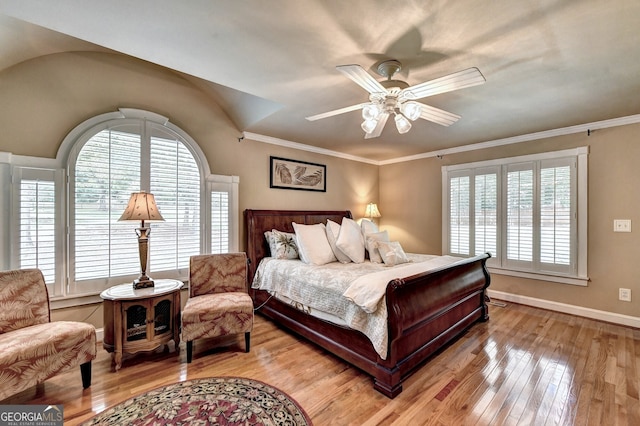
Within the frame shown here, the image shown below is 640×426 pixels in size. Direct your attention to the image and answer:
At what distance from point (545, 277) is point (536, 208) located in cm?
95

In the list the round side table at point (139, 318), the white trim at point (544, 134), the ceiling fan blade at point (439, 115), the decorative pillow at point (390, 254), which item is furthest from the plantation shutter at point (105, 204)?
the white trim at point (544, 134)


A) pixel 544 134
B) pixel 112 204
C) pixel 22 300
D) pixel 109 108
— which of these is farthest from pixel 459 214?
pixel 22 300

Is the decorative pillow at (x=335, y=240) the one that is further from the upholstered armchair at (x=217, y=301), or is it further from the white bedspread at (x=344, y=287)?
the upholstered armchair at (x=217, y=301)

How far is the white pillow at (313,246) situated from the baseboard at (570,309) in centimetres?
280

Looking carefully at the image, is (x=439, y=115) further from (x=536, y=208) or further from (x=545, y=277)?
(x=545, y=277)

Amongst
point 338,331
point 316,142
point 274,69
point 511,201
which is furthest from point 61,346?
point 511,201

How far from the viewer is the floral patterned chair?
164 cm

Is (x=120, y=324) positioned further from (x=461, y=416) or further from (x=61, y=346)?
(x=461, y=416)

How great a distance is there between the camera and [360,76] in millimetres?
1730

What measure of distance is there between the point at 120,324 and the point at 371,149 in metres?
4.10

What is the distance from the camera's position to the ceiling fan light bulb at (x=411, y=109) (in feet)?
6.55

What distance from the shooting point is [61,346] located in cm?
184

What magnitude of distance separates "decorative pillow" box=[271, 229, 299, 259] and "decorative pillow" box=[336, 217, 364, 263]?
0.61m

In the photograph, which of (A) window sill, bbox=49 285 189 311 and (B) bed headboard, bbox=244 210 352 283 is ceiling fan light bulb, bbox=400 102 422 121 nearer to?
(B) bed headboard, bbox=244 210 352 283
